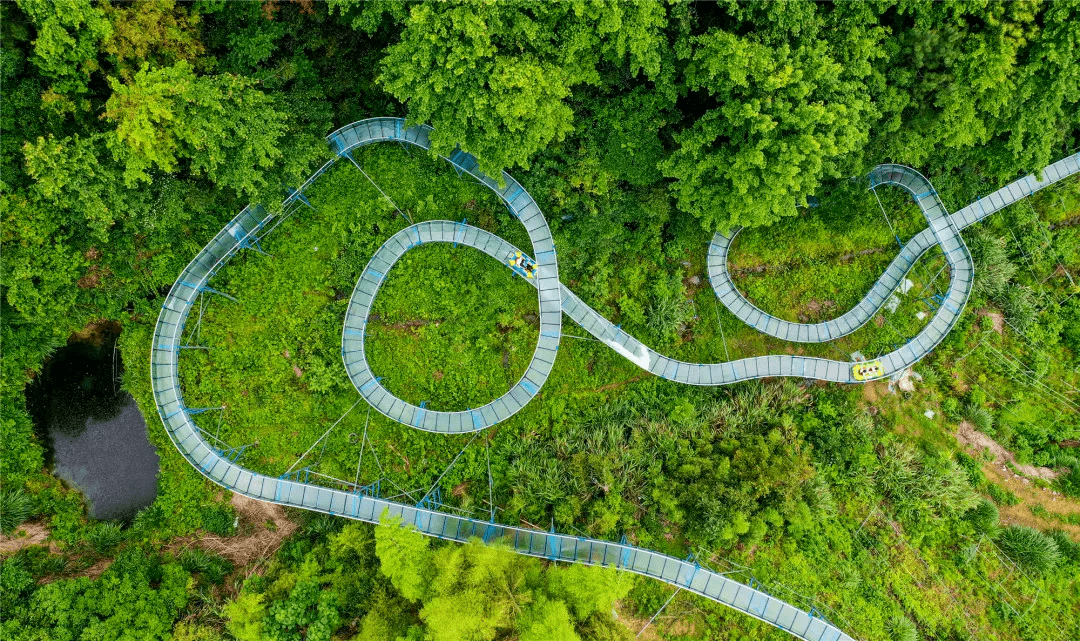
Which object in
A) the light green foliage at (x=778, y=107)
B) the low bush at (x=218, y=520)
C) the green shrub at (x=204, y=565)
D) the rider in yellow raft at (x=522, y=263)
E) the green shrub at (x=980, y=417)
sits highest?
the light green foliage at (x=778, y=107)

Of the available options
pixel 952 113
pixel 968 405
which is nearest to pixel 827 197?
pixel 952 113

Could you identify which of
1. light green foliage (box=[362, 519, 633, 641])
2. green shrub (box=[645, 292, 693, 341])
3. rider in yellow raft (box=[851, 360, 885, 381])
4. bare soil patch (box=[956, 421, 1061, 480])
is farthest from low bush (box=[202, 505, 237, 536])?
bare soil patch (box=[956, 421, 1061, 480])

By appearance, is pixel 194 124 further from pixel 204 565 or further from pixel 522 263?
pixel 204 565

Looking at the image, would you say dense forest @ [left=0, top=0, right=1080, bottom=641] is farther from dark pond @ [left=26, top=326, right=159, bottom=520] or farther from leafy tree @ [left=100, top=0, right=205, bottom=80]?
dark pond @ [left=26, top=326, right=159, bottom=520]

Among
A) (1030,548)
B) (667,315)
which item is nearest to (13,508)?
(667,315)

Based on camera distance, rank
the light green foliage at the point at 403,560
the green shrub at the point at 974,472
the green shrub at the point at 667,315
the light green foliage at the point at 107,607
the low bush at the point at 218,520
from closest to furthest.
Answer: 1. the light green foliage at the point at 107,607
2. the light green foliage at the point at 403,560
3. the low bush at the point at 218,520
4. the green shrub at the point at 974,472
5. the green shrub at the point at 667,315

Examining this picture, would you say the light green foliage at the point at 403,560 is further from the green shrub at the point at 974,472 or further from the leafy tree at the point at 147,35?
the green shrub at the point at 974,472

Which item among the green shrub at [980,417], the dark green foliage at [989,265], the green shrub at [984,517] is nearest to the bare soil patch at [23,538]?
the green shrub at [984,517]
